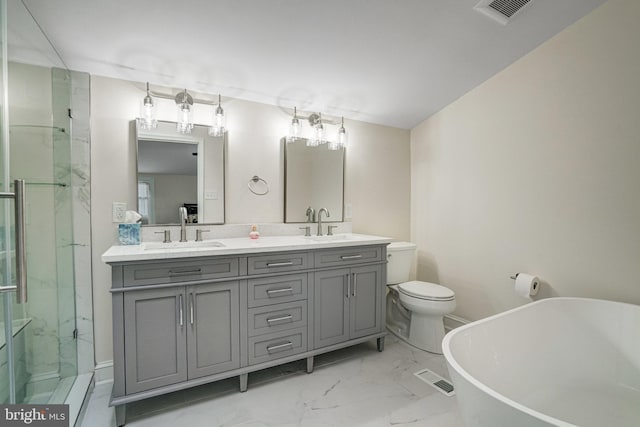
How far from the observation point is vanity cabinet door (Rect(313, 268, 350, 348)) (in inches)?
75.1

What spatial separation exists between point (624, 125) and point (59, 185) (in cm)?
326

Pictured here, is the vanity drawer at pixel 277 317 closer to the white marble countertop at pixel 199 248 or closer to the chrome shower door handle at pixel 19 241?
the white marble countertop at pixel 199 248

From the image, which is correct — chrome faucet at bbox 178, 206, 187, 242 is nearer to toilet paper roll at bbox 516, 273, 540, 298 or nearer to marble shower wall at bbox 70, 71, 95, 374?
marble shower wall at bbox 70, 71, 95, 374

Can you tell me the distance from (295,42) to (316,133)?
0.84m

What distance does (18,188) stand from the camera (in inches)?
36.8

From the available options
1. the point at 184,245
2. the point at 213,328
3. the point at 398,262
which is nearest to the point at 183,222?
the point at 184,245

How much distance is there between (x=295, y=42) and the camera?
1.66 meters

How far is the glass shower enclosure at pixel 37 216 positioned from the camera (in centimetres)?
119

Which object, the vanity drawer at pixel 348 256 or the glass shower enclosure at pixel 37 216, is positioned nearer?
the glass shower enclosure at pixel 37 216

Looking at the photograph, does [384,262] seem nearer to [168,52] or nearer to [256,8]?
[256,8]

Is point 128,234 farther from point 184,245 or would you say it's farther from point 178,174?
point 178,174

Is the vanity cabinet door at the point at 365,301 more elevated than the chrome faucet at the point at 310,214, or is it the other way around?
the chrome faucet at the point at 310,214

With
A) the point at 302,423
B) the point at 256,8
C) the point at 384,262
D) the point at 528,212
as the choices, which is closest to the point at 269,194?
the point at 384,262

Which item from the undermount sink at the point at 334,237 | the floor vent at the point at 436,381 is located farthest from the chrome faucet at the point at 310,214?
the floor vent at the point at 436,381
